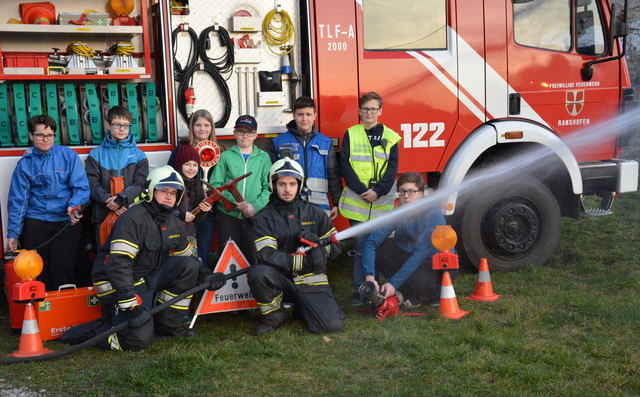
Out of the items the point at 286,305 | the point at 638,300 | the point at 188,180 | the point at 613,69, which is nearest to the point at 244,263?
the point at 286,305

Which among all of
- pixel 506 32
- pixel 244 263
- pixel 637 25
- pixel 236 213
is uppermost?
pixel 637 25

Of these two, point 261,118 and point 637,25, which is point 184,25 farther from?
point 637,25

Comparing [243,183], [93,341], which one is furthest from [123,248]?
[243,183]

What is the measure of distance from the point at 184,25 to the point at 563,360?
4080mm

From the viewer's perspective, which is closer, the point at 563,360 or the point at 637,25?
the point at 563,360

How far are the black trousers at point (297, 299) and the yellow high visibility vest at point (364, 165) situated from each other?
3.13 feet

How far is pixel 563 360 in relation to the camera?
14.7 feet

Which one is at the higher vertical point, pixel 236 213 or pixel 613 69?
pixel 613 69

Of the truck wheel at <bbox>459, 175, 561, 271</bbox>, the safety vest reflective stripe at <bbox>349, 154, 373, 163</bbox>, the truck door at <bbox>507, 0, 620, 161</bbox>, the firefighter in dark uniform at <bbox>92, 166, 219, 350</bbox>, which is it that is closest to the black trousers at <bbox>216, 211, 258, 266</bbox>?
the firefighter in dark uniform at <bbox>92, 166, 219, 350</bbox>

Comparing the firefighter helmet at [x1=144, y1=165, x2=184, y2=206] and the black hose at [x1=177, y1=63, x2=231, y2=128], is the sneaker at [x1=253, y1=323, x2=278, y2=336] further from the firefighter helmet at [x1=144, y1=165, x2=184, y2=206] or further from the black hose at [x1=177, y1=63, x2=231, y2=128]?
the black hose at [x1=177, y1=63, x2=231, y2=128]

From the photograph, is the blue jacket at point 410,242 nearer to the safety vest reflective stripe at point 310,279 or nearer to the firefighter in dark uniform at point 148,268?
the safety vest reflective stripe at point 310,279

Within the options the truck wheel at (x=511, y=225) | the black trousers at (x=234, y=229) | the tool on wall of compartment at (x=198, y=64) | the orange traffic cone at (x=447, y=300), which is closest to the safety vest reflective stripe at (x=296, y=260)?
the black trousers at (x=234, y=229)

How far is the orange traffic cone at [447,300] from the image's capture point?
5684mm

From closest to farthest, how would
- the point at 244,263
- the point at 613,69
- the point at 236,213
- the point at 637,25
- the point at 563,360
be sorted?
the point at 563,360, the point at 244,263, the point at 236,213, the point at 613,69, the point at 637,25
